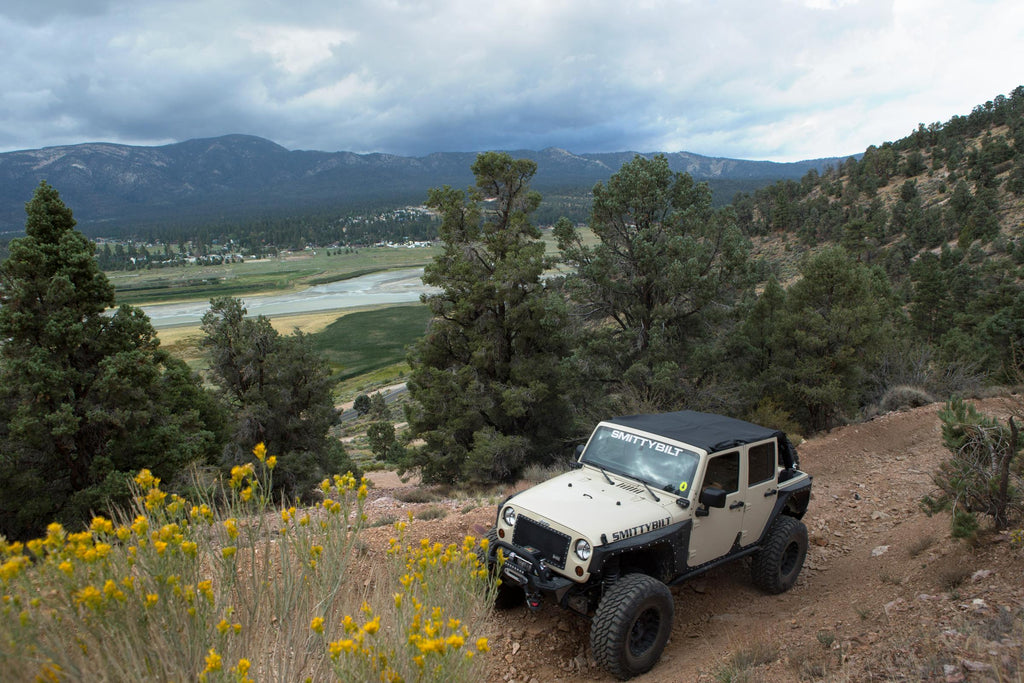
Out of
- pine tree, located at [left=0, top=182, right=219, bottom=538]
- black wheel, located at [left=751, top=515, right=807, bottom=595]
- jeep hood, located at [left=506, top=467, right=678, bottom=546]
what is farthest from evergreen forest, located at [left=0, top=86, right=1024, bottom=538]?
jeep hood, located at [left=506, top=467, right=678, bottom=546]

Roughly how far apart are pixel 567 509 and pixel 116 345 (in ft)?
35.1

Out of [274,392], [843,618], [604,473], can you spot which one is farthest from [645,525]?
[274,392]

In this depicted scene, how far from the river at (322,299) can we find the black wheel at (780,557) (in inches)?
2486

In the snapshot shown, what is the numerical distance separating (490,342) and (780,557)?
1153 centimetres

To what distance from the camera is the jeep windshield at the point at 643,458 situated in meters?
5.93

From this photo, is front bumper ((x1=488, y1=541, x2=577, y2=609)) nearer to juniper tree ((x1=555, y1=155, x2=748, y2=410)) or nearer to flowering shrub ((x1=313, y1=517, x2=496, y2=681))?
flowering shrub ((x1=313, y1=517, x2=496, y2=681))

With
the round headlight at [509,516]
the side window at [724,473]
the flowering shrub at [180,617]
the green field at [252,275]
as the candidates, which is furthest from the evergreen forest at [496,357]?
the green field at [252,275]

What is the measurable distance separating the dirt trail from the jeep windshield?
1.51 m

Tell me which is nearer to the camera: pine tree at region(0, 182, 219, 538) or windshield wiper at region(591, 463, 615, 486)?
windshield wiper at region(591, 463, 615, 486)

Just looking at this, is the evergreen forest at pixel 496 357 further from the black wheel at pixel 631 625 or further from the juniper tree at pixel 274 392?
the black wheel at pixel 631 625

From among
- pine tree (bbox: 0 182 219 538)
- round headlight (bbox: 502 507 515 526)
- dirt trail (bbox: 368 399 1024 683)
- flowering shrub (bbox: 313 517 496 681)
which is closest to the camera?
flowering shrub (bbox: 313 517 496 681)

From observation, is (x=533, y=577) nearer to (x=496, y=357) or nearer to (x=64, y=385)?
(x=64, y=385)

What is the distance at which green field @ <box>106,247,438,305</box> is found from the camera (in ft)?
297

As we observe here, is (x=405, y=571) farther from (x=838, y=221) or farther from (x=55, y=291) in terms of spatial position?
(x=838, y=221)
